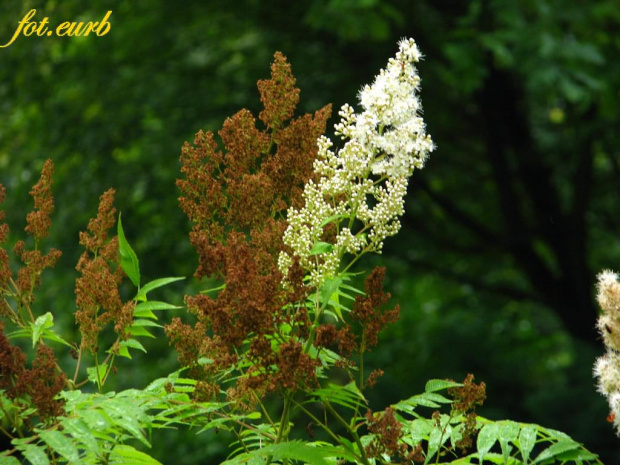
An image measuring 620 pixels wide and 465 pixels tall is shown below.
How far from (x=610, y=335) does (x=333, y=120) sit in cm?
770

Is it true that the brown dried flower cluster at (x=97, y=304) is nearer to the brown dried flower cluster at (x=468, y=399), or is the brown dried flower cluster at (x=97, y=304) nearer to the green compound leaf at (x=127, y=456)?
Answer: the green compound leaf at (x=127, y=456)

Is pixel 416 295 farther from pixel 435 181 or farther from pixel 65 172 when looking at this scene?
pixel 65 172

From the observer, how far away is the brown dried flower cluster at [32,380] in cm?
233

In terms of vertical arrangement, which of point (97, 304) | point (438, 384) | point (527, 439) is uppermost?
point (97, 304)

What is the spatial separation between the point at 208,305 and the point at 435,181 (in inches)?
373

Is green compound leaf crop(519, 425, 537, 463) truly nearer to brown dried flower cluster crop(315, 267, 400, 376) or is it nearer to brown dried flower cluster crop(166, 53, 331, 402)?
brown dried flower cluster crop(315, 267, 400, 376)

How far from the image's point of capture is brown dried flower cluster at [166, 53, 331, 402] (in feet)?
7.50

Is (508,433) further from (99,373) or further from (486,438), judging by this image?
(99,373)

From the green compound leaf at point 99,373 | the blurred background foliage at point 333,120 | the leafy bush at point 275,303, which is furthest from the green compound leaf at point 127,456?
the blurred background foliage at point 333,120

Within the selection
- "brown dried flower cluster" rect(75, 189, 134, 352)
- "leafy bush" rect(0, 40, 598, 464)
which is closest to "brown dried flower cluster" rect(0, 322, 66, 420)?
"leafy bush" rect(0, 40, 598, 464)

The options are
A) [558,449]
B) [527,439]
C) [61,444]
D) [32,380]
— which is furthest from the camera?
[527,439]

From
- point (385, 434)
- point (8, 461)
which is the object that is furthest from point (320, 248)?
point (8, 461)

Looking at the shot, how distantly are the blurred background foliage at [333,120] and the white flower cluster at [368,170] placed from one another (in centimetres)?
648

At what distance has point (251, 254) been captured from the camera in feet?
7.86
